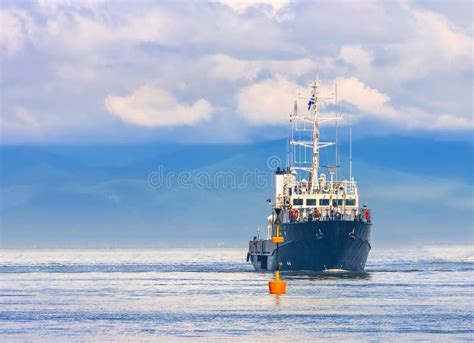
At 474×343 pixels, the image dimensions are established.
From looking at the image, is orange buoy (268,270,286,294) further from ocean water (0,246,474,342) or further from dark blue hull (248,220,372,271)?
dark blue hull (248,220,372,271)

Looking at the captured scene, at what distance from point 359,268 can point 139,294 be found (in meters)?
36.5

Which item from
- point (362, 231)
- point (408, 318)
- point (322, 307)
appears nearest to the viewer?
point (408, 318)

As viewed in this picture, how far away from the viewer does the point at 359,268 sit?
13588cm

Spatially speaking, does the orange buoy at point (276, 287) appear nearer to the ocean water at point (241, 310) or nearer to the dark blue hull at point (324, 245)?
the ocean water at point (241, 310)

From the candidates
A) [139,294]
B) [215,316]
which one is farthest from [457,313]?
[139,294]

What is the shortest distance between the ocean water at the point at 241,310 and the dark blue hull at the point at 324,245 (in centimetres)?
210

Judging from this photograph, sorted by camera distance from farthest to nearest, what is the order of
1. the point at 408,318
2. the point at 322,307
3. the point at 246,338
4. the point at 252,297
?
the point at 252,297, the point at 322,307, the point at 408,318, the point at 246,338

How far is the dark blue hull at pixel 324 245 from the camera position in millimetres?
127875

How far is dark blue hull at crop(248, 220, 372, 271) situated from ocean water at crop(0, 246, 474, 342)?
2.10 meters

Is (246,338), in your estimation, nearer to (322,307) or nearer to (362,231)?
(322,307)

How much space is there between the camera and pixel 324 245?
424 feet

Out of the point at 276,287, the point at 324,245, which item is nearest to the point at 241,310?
the point at 276,287

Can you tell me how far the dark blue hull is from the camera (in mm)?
127875

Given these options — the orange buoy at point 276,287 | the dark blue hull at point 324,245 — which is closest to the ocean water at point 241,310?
the orange buoy at point 276,287
